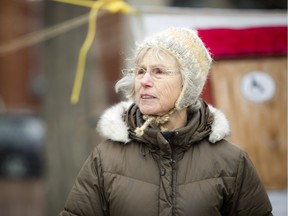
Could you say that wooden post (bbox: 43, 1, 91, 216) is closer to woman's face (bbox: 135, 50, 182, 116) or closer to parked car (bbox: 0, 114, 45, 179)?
parked car (bbox: 0, 114, 45, 179)

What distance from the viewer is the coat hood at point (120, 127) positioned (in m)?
2.96

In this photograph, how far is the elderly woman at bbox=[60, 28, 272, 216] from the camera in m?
2.83

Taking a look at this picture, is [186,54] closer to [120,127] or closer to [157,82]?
[157,82]

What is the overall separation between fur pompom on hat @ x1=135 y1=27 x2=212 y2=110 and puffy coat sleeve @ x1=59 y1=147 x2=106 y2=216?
1.75 ft

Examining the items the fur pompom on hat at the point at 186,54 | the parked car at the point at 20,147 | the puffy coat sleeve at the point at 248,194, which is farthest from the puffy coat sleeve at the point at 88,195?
the parked car at the point at 20,147

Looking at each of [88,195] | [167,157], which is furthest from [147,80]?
[88,195]

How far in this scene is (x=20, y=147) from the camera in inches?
349

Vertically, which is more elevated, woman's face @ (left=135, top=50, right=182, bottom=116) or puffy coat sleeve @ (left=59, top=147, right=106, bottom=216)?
woman's face @ (left=135, top=50, right=182, bottom=116)

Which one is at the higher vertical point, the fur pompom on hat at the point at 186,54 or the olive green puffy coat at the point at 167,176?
the fur pompom on hat at the point at 186,54

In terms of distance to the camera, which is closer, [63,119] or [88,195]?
[88,195]

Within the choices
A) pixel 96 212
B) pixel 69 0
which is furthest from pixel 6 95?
pixel 96 212

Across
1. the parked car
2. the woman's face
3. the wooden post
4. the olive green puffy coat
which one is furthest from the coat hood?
the parked car

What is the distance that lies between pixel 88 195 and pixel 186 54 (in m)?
0.85

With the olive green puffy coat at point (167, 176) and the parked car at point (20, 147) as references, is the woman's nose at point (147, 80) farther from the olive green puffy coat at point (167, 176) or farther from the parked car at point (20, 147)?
the parked car at point (20, 147)
